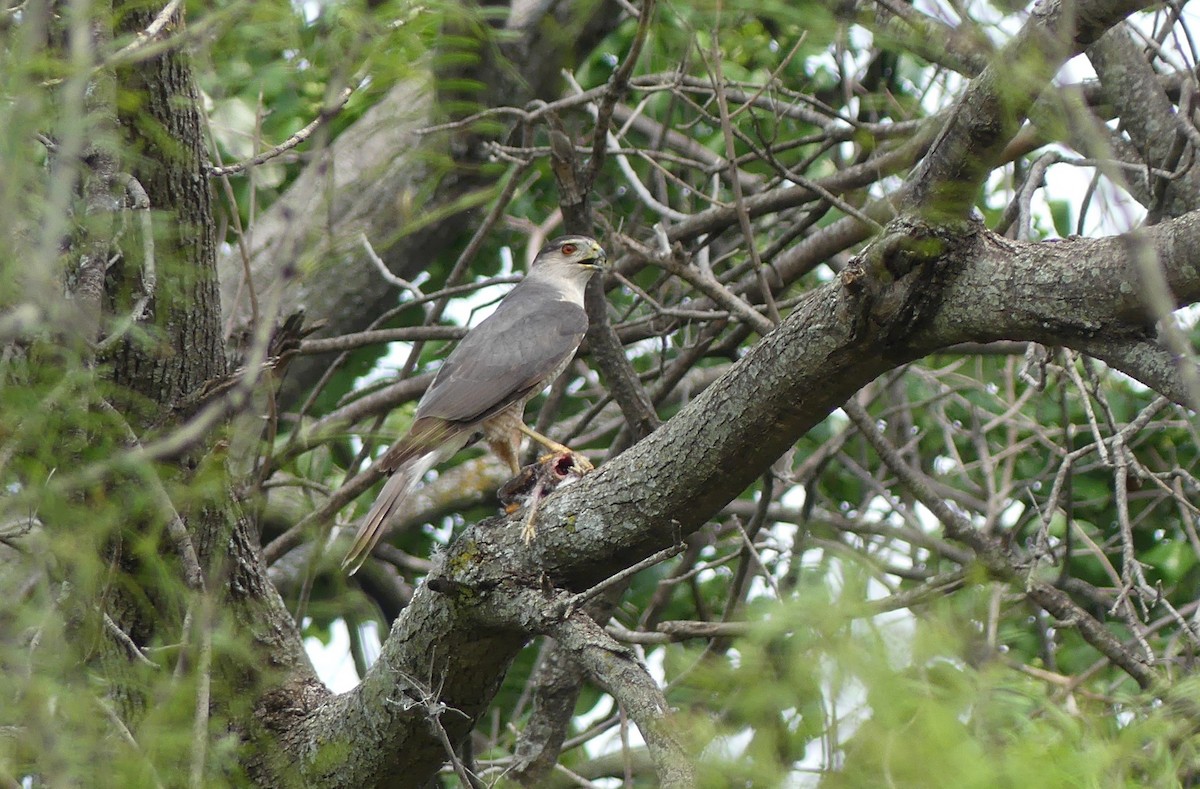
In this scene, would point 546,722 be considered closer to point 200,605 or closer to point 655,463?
point 655,463

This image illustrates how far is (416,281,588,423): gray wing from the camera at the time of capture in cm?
531

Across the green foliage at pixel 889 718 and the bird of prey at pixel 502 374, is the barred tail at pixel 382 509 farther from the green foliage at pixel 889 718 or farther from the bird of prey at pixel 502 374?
the green foliage at pixel 889 718

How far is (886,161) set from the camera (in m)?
4.88

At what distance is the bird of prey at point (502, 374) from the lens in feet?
16.4

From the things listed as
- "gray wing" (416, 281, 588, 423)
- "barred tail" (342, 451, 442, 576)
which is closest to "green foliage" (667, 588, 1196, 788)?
"barred tail" (342, 451, 442, 576)

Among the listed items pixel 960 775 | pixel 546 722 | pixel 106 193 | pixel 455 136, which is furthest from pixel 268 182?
pixel 960 775

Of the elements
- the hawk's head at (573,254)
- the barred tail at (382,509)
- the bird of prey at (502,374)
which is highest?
the hawk's head at (573,254)

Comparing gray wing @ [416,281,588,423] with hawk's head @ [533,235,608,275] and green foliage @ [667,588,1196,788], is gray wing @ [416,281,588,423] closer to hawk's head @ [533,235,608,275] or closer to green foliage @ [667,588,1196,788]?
hawk's head @ [533,235,608,275]

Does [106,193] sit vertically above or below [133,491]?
above

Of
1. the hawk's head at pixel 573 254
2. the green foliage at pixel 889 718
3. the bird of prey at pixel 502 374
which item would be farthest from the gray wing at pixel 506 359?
the green foliage at pixel 889 718

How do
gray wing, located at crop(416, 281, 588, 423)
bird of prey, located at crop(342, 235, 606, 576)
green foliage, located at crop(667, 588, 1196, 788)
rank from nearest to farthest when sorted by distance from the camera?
green foliage, located at crop(667, 588, 1196, 788)
bird of prey, located at crop(342, 235, 606, 576)
gray wing, located at crop(416, 281, 588, 423)

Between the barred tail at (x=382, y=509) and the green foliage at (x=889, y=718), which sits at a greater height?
the green foliage at (x=889, y=718)

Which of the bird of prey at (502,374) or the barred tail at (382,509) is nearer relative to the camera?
the barred tail at (382,509)

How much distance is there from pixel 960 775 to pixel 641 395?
9.90ft
